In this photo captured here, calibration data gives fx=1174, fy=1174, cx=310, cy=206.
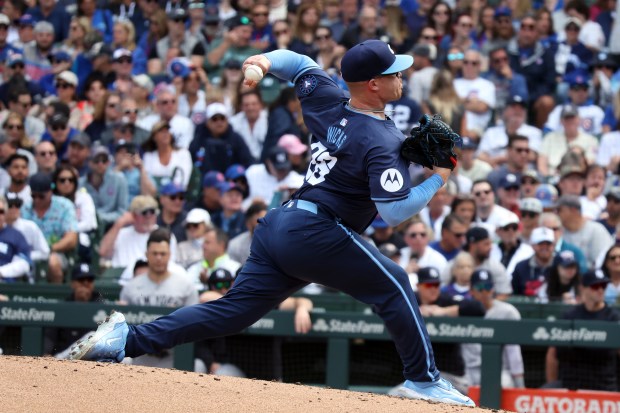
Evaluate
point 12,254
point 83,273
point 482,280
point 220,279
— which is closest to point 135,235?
point 12,254

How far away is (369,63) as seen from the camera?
17.1 ft

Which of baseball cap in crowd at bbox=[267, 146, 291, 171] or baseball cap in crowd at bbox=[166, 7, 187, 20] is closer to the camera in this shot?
baseball cap in crowd at bbox=[267, 146, 291, 171]

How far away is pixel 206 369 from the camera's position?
8656mm

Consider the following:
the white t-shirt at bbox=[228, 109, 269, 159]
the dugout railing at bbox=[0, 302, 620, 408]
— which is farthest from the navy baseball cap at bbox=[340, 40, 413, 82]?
the white t-shirt at bbox=[228, 109, 269, 159]

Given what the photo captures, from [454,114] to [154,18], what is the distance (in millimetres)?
4363

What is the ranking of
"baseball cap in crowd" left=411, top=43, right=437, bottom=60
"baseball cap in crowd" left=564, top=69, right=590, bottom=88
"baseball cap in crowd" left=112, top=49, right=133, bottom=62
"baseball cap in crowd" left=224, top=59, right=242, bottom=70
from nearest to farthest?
"baseball cap in crowd" left=564, top=69, right=590, bottom=88 < "baseball cap in crowd" left=411, top=43, right=437, bottom=60 < "baseball cap in crowd" left=224, top=59, right=242, bottom=70 < "baseball cap in crowd" left=112, top=49, right=133, bottom=62

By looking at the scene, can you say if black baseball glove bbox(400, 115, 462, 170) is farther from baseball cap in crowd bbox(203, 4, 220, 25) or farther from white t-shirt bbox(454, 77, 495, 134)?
baseball cap in crowd bbox(203, 4, 220, 25)

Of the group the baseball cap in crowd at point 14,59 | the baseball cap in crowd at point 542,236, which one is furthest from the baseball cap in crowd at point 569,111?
the baseball cap in crowd at point 14,59

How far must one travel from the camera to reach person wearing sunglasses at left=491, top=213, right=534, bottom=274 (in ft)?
31.1

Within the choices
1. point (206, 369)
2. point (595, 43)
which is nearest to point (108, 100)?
point (206, 369)

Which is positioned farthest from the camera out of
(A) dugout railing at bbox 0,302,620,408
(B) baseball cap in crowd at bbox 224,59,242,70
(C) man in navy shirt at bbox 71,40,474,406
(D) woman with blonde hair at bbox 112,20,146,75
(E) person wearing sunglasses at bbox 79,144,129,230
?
(D) woman with blonde hair at bbox 112,20,146,75

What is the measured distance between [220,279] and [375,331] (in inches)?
47.4

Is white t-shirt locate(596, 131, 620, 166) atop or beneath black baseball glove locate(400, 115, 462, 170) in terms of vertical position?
atop

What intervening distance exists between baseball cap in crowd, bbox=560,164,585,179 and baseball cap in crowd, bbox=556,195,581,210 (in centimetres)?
56
